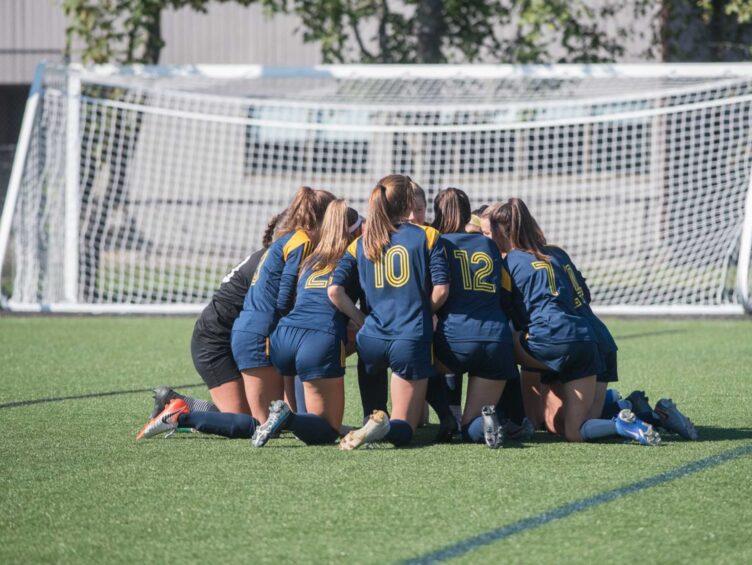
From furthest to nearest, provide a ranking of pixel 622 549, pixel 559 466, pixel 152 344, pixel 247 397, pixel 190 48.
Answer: pixel 190 48
pixel 152 344
pixel 247 397
pixel 559 466
pixel 622 549

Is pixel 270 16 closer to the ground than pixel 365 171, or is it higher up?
higher up

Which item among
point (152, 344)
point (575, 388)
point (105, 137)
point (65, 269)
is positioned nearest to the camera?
point (575, 388)

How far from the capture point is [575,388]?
6.23m

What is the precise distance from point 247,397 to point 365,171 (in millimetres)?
11532

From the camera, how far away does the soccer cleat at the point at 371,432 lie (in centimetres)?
589

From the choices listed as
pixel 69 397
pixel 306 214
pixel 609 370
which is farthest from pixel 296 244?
pixel 69 397

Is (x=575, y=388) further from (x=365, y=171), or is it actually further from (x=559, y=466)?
(x=365, y=171)

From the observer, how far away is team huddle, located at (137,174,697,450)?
6113 millimetres

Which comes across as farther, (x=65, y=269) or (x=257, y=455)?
(x=65, y=269)

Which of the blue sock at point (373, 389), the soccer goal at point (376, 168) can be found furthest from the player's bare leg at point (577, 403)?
the soccer goal at point (376, 168)

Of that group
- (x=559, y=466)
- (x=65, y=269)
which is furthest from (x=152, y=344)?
(x=559, y=466)

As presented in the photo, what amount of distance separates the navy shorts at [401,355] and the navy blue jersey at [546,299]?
649mm

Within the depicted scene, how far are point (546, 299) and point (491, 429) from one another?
85 centimetres

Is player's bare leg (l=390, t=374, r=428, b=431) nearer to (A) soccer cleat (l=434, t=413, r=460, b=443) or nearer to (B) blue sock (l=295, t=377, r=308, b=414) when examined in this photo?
(A) soccer cleat (l=434, t=413, r=460, b=443)
